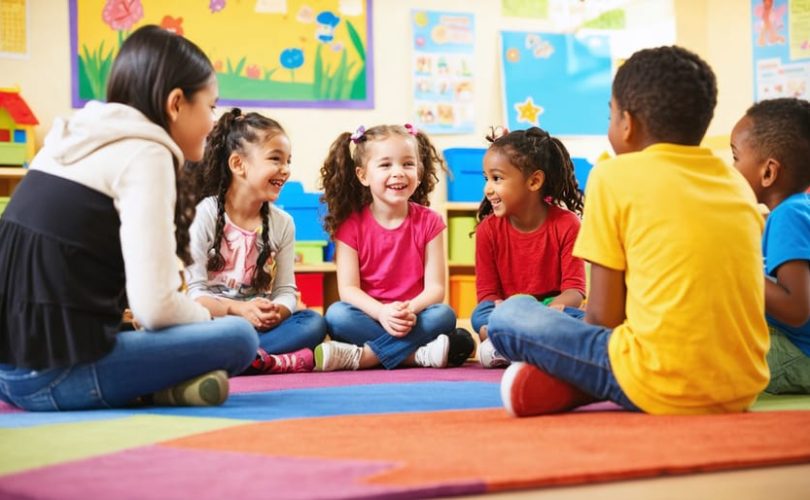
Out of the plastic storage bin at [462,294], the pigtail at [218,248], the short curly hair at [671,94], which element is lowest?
the plastic storage bin at [462,294]

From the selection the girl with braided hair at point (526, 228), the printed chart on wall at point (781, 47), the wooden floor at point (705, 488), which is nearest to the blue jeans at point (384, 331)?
the girl with braided hair at point (526, 228)

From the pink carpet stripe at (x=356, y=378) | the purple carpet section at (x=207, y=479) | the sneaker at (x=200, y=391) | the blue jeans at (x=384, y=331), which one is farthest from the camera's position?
the blue jeans at (x=384, y=331)

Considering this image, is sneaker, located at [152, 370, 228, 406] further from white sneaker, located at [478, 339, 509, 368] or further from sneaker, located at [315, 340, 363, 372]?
white sneaker, located at [478, 339, 509, 368]

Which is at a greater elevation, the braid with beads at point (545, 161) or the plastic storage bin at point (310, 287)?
the braid with beads at point (545, 161)

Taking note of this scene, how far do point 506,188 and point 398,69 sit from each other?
1.90m

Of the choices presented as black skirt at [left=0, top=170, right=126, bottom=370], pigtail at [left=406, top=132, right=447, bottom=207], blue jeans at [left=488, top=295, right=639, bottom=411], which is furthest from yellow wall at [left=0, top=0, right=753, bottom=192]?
blue jeans at [left=488, top=295, right=639, bottom=411]

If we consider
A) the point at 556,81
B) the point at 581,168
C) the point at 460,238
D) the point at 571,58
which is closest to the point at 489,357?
the point at 460,238

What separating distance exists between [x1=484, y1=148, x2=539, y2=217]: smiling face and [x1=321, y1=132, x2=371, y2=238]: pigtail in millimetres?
381

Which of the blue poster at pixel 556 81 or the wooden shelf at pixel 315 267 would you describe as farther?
the blue poster at pixel 556 81

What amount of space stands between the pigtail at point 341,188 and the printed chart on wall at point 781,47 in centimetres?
235

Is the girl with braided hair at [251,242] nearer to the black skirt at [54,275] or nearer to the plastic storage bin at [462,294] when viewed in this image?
the black skirt at [54,275]

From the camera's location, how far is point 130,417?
1.49 m

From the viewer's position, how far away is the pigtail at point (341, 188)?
2.70 meters

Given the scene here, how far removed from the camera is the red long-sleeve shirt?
8.29 ft
